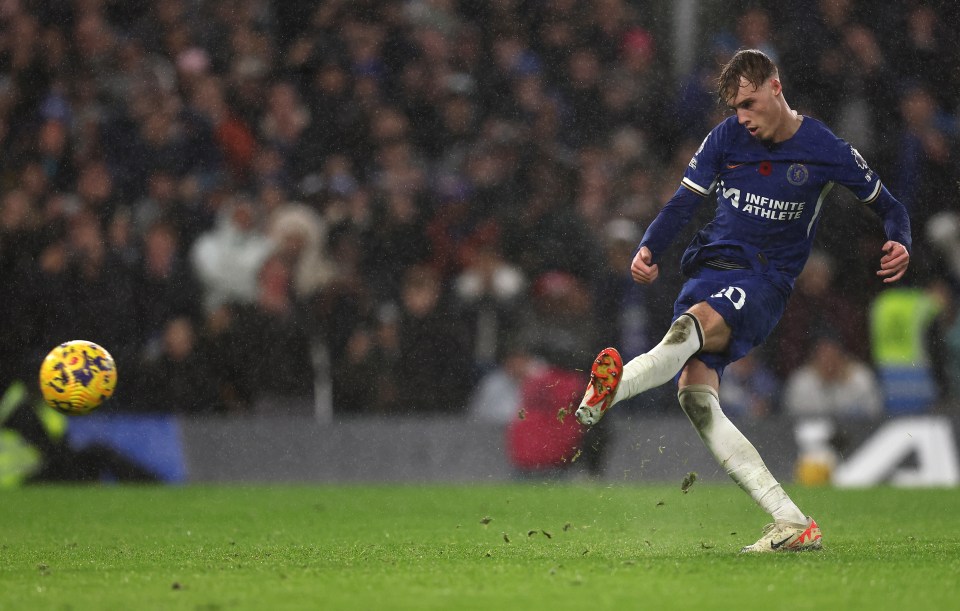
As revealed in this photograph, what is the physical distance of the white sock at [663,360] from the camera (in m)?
5.82

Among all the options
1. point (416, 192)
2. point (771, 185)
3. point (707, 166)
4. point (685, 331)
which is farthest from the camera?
point (416, 192)

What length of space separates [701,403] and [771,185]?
3.40 ft

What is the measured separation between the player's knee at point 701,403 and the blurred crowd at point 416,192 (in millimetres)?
Answer: 4660

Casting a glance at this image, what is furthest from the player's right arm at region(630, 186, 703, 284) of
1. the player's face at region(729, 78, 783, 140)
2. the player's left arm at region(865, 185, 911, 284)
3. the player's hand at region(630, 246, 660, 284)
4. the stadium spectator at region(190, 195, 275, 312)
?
the stadium spectator at region(190, 195, 275, 312)

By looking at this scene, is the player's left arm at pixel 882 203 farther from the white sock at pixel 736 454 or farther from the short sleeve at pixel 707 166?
the white sock at pixel 736 454

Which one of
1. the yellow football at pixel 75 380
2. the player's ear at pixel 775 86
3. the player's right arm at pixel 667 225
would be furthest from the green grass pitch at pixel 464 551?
the player's ear at pixel 775 86

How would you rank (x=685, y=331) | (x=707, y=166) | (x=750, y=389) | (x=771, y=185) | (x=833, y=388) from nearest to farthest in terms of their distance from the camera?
(x=685, y=331) → (x=771, y=185) → (x=707, y=166) → (x=833, y=388) → (x=750, y=389)

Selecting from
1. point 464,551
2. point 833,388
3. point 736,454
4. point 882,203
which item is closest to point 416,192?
point 833,388

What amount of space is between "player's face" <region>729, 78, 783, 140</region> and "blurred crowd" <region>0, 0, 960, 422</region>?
196 inches

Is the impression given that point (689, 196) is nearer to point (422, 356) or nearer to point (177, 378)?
point (422, 356)

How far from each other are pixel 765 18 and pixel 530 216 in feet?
10.5

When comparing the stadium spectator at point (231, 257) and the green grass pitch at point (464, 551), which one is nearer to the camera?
the green grass pitch at point (464, 551)

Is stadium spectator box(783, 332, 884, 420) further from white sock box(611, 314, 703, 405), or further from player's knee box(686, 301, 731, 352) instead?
white sock box(611, 314, 703, 405)

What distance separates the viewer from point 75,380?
24.6 feet
